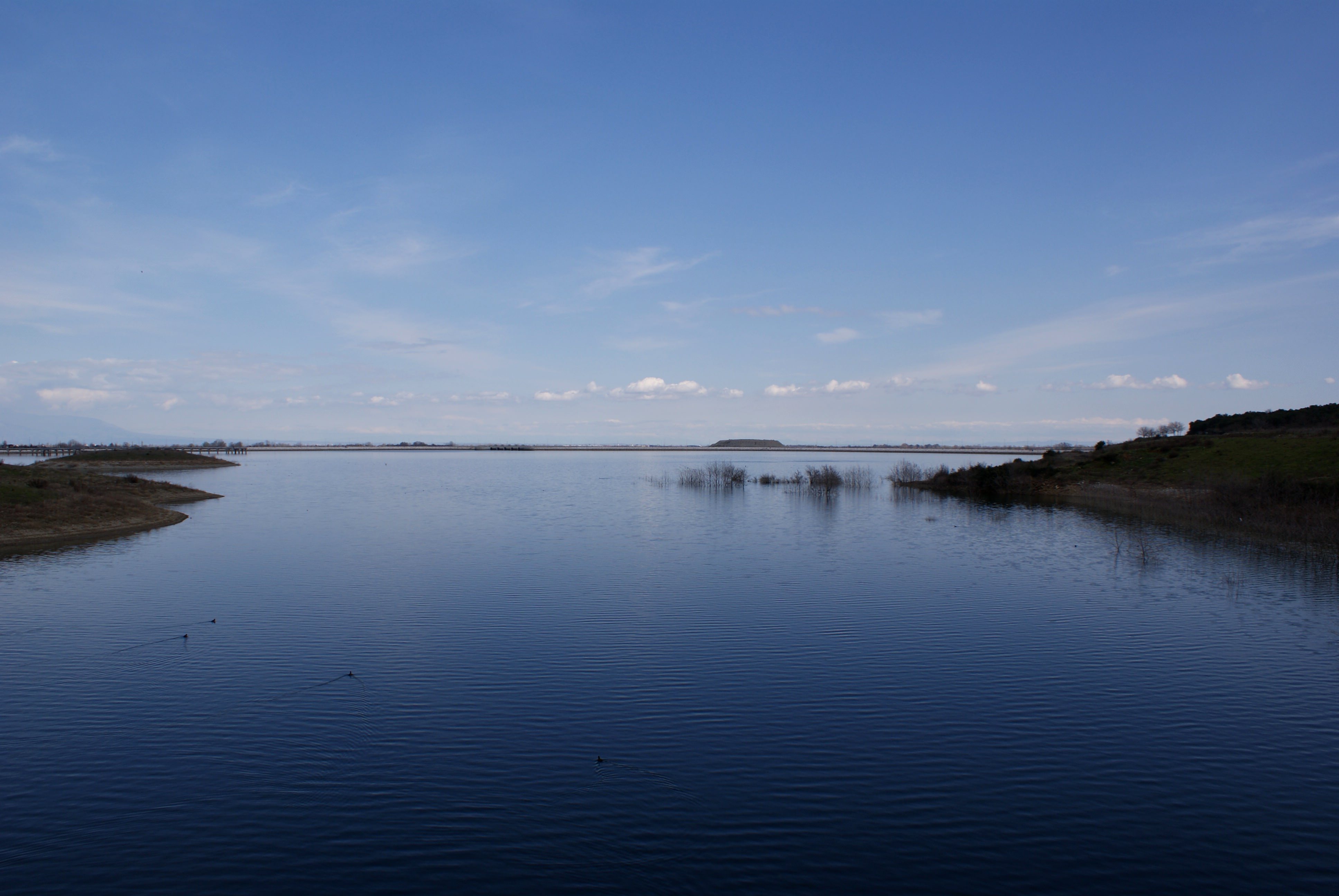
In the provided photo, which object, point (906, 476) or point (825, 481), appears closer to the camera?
point (825, 481)

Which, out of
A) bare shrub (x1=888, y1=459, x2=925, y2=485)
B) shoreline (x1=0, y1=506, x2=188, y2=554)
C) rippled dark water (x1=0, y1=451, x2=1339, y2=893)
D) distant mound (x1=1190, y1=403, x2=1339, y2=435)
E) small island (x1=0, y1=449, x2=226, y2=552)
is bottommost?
rippled dark water (x1=0, y1=451, x2=1339, y2=893)

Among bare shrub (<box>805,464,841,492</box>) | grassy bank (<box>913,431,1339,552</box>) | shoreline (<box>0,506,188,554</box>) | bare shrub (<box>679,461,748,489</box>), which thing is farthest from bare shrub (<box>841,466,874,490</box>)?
shoreline (<box>0,506,188,554</box>)

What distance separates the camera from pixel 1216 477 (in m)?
49.1

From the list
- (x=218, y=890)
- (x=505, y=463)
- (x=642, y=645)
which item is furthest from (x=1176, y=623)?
(x=505, y=463)

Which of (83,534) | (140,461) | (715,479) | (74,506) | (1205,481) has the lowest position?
(83,534)

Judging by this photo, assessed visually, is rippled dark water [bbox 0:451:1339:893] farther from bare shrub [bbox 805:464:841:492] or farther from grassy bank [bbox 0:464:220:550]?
bare shrub [bbox 805:464:841:492]

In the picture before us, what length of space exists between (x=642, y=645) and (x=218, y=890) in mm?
10397

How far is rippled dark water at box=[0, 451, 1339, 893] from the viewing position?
28.1ft

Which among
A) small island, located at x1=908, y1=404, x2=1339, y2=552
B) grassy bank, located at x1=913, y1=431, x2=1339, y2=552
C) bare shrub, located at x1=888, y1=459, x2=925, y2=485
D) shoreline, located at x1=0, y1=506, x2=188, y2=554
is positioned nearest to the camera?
shoreline, located at x1=0, y1=506, x2=188, y2=554

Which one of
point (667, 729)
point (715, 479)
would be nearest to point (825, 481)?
point (715, 479)

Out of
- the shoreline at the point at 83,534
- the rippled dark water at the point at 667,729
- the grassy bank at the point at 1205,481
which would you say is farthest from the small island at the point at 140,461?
the grassy bank at the point at 1205,481

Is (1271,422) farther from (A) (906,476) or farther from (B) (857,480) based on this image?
(B) (857,480)

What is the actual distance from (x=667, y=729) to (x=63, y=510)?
1503 inches

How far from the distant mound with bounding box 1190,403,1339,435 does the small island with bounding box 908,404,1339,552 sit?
17cm
